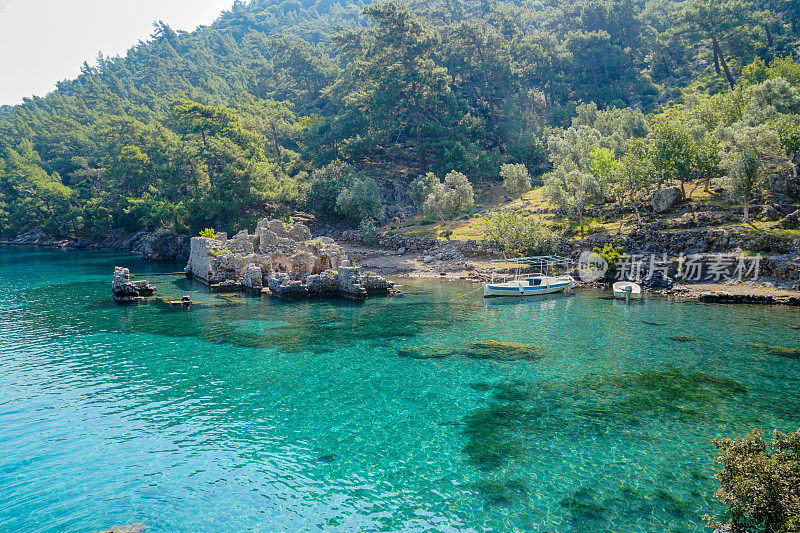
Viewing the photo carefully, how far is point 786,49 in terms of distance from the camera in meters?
83.5

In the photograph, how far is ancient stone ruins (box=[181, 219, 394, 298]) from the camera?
4722cm

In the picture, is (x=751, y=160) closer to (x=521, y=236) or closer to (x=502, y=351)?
(x=521, y=236)

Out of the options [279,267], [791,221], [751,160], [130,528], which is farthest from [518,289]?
[130,528]

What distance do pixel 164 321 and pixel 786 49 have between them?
375 feet

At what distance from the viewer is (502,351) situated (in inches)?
1121

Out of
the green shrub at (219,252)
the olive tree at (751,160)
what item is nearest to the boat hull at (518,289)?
the olive tree at (751,160)

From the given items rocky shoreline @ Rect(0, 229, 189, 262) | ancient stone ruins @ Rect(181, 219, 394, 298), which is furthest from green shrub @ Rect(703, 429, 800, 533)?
rocky shoreline @ Rect(0, 229, 189, 262)

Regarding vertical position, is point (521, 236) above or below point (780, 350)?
above

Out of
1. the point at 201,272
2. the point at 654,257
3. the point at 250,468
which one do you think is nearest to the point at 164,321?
the point at 201,272

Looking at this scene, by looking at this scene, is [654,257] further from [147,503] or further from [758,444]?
[147,503]

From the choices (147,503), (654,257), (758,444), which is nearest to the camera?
(758,444)

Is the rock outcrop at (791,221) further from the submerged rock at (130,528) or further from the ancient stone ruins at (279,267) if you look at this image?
the submerged rock at (130,528)

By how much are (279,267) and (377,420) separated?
126ft

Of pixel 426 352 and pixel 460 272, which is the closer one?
pixel 426 352
